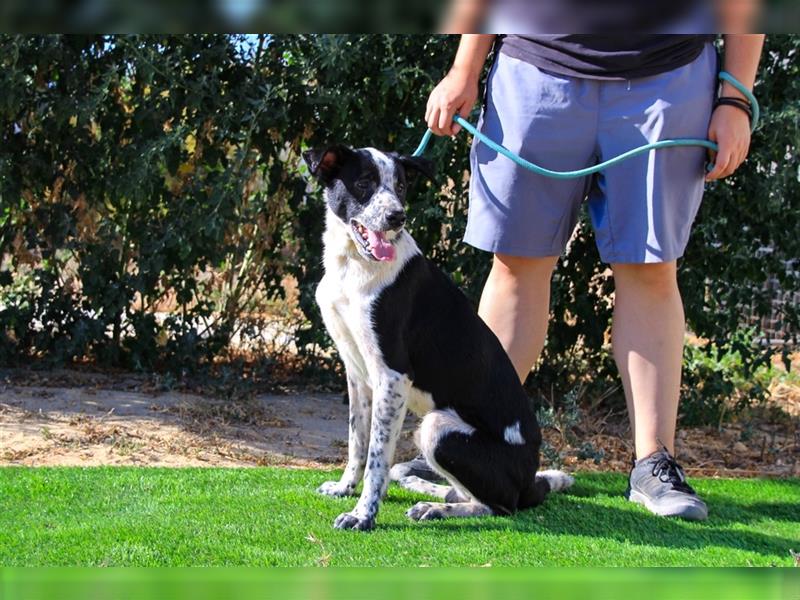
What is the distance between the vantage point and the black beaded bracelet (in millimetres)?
3309

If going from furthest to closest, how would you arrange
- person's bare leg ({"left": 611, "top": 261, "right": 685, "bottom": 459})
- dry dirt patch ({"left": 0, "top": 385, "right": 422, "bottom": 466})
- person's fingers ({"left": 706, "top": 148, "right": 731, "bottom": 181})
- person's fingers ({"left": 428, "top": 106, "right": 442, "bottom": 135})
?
dry dirt patch ({"left": 0, "top": 385, "right": 422, "bottom": 466}) → person's bare leg ({"left": 611, "top": 261, "right": 685, "bottom": 459}) → person's fingers ({"left": 428, "top": 106, "right": 442, "bottom": 135}) → person's fingers ({"left": 706, "top": 148, "right": 731, "bottom": 181})

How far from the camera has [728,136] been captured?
10.7 ft

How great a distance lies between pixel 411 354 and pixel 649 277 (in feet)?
3.21

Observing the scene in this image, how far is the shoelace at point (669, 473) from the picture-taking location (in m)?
3.51

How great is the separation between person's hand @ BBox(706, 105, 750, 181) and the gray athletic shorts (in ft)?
0.15

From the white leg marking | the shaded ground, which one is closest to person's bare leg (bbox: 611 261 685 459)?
the white leg marking

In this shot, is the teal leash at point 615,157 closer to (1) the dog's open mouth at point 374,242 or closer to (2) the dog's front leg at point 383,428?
(1) the dog's open mouth at point 374,242

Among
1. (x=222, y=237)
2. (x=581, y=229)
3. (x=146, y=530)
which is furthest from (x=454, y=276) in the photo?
(x=146, y=530)

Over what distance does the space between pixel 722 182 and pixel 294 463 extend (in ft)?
9.13

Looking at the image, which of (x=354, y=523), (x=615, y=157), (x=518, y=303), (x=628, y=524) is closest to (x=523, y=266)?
(x=518, y=303)

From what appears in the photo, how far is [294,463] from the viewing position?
453 centimetres

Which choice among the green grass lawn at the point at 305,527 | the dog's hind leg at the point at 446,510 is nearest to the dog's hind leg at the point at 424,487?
the green grass lawn at the point at 305,527

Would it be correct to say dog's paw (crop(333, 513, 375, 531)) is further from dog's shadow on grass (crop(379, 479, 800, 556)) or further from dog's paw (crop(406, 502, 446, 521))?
dog's paw (crop(406, 502, 446, 521))

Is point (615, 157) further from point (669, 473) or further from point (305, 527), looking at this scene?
point (305, 527)
